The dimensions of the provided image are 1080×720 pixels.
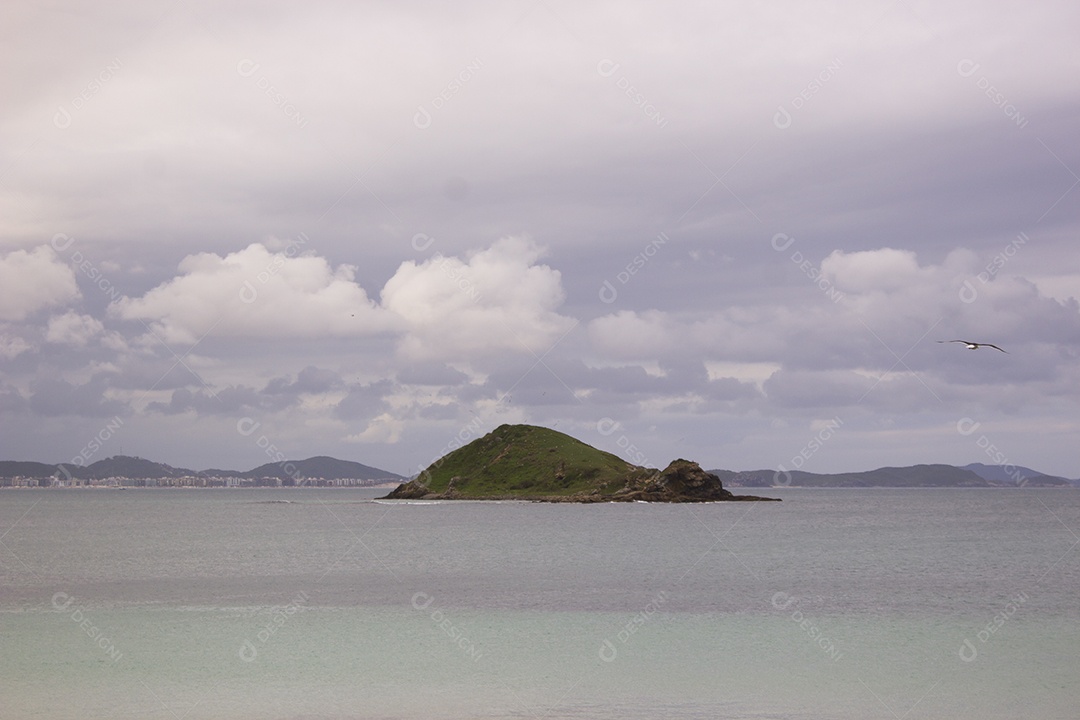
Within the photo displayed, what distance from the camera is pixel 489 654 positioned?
37.3 meters

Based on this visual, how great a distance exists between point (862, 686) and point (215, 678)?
72.3ft

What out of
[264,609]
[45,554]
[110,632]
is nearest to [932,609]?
[264,609]

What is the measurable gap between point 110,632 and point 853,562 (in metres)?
57.7

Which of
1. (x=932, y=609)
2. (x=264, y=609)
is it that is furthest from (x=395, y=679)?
A: (x=932, y=609)

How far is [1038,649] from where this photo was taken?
38.4 meters

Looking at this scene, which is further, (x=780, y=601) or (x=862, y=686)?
(x=780, y=601)

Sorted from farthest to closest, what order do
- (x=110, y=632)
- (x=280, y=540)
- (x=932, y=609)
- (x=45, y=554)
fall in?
(x=280, y=540) < (x=45, y=554) < (x=932, y=609) < (x=110, y=632)

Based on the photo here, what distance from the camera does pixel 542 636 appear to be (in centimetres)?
4153

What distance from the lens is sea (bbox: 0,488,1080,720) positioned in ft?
97.6

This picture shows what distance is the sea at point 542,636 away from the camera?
2975 cm

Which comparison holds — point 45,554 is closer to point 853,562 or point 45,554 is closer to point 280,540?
point 280,540

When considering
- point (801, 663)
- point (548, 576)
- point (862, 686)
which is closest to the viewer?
point (862, 686)

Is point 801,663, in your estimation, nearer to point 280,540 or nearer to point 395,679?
point 395,679

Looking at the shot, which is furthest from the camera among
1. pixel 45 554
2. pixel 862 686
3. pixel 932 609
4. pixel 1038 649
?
pixel 45 554
